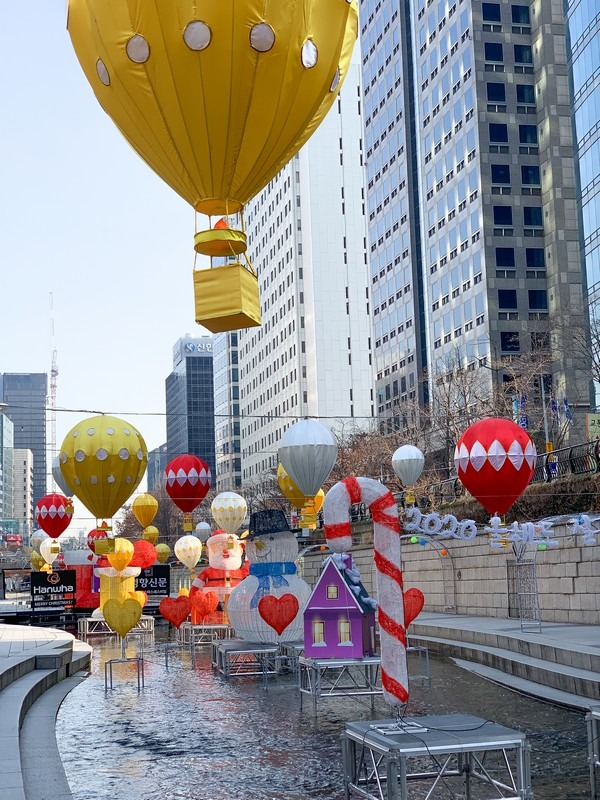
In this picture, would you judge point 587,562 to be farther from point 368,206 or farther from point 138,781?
point 368,206

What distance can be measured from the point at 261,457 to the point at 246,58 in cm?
12493

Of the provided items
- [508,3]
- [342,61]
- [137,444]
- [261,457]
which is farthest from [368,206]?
[342,61]

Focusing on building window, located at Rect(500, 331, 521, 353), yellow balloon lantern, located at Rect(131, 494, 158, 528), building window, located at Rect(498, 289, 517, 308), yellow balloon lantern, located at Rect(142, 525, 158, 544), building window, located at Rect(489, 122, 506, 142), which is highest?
building window, located at Rect(489, 122, 506, 142)

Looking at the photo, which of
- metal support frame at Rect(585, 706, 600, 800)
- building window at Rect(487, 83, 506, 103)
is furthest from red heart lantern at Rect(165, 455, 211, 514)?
building window at Rect(487, 83, 506, 103)

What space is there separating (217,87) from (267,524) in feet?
49.0

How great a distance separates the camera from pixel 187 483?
29562 millimetres

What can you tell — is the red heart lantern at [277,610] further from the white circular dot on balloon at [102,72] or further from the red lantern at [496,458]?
the white circular dot on balloon at [102,72]

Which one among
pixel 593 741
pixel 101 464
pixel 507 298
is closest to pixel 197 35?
pixel 593 741

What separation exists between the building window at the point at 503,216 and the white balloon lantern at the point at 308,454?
48.8m

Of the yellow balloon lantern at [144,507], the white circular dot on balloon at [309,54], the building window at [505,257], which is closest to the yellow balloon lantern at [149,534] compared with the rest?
the yellow balloon lantern at [144,507]

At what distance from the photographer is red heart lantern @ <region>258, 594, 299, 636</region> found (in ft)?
65.3

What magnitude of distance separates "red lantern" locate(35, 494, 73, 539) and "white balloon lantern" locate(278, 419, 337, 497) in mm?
21289

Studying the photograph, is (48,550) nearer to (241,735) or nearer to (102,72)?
(241,735)

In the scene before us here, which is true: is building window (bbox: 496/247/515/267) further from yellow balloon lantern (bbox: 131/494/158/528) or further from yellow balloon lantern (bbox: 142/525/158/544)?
yellow balloon lantern (bbox: 131/494/158/528)
